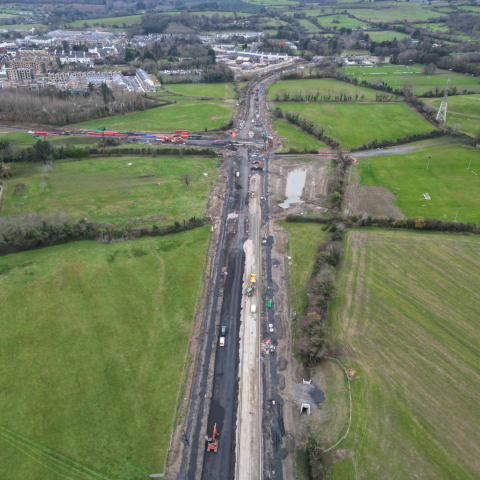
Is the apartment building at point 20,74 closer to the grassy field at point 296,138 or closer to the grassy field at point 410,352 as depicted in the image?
the grassy field at point 296,138

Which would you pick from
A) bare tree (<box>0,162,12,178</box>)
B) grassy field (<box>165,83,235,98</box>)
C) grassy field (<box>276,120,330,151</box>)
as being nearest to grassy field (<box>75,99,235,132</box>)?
grassy field (<box>165,83,235,98</box>)

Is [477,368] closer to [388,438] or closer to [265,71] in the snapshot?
[388,438]

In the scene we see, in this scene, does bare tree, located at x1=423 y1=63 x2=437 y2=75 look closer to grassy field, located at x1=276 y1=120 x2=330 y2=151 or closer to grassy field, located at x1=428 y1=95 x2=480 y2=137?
grassy field, located at x1=428 y1=95 x2=480 y2=137

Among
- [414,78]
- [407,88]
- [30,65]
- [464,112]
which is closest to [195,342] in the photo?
[464,112]

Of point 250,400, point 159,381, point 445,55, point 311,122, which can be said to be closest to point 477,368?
point 250,400

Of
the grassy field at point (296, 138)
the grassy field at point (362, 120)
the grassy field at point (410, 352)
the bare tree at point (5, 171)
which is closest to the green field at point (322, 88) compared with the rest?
the grassy field at point (362, 120)
